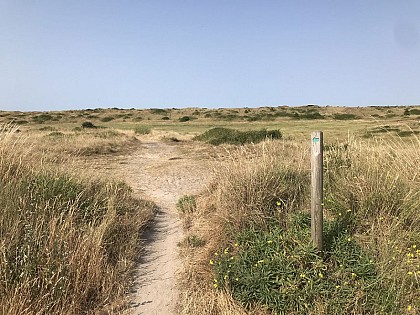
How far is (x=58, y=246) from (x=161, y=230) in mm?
2644

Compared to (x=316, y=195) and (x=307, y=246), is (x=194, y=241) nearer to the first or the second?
(x=307, y=246)

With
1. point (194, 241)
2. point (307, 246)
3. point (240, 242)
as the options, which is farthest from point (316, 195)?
point (194, 241)

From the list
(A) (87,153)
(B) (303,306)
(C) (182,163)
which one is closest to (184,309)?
(B) (303,306)

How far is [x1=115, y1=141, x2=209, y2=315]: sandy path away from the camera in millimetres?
4164

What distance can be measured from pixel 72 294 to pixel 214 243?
2.11 metres

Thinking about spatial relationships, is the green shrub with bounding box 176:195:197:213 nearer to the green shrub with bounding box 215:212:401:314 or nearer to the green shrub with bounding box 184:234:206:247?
the green shrub with bounding box 184:234:206:247

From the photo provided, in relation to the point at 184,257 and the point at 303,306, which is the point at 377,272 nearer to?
the point at 303,306

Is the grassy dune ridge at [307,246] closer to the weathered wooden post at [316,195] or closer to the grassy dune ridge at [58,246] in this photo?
the weathered wooden post at [316,195]

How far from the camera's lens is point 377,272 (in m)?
3.75

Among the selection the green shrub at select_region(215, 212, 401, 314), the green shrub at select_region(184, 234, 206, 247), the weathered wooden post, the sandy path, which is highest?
the weathered wooden post

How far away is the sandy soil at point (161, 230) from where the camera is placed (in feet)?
13.7

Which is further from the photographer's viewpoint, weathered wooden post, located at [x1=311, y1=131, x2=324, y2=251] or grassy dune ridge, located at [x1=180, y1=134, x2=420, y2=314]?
weathered wooden post, located at [x1=311, y1=131, x2=324, y2=251]

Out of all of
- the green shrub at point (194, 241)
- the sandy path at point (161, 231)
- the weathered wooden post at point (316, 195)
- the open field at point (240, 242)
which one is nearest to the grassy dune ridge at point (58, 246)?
the open field at point (240, 242)

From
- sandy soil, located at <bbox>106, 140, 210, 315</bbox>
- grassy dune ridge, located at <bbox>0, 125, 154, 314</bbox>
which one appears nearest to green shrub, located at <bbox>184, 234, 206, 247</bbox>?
sandy soil, located at <bbox>106, 140, 210, 315</bbox>
